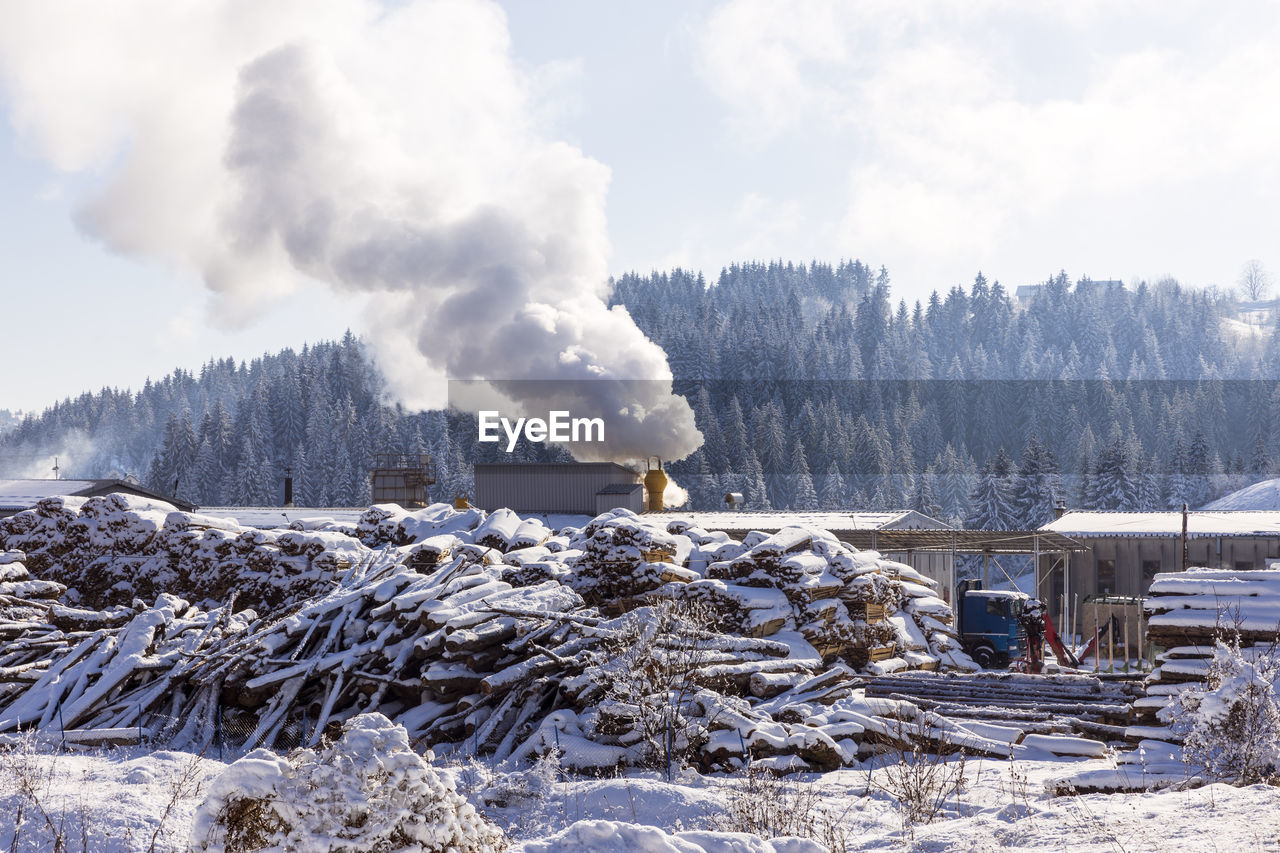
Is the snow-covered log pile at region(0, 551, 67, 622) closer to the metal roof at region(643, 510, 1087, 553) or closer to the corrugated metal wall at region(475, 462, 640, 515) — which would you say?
the metal roof at region(643, 510, 1087, 553)

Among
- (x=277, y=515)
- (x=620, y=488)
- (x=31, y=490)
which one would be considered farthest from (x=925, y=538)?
(x=31, y=490)

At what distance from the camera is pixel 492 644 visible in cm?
1344

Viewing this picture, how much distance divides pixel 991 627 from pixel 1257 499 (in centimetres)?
4012

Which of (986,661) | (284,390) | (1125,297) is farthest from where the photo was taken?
(1125,297)

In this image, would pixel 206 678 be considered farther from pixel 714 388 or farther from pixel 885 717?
pixel 714 388

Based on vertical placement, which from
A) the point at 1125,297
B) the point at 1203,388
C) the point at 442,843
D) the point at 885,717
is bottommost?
the point at 885,717

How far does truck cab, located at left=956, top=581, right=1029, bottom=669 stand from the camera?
25.1 metres

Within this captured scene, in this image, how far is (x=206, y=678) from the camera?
1366cm

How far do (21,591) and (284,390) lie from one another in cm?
12261

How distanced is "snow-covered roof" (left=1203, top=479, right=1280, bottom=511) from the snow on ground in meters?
52.6

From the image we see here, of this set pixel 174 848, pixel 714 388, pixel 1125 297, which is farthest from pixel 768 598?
pixel 1125 297

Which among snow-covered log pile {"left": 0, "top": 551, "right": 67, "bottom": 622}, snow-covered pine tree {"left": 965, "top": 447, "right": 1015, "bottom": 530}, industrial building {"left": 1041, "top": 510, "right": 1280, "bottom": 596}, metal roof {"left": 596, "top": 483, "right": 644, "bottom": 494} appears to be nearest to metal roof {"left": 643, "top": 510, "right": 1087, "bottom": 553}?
metal roof {"left": 596, "top": 483, "right": 644, "bottom": 494}

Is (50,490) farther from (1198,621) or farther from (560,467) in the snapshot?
(1198,621)

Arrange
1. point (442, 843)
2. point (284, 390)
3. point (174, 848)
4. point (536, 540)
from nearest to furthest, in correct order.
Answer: point (442, 843), point (174, 848), point (536, 540), point (284, 390)
